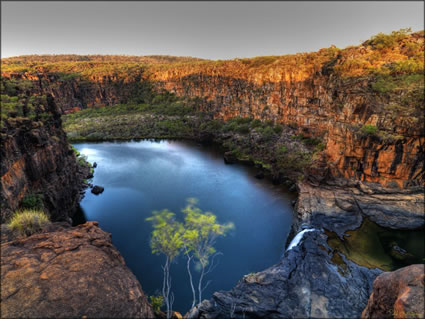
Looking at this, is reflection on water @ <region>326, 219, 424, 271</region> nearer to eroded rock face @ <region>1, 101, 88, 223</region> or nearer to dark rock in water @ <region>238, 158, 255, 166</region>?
eroded rock face @ <region>1, 101, 88, 223</region>

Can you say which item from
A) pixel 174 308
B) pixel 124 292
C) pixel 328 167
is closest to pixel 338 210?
pixel 328 167

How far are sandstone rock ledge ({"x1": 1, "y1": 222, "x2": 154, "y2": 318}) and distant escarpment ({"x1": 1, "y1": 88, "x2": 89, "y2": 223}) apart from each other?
21.8ft

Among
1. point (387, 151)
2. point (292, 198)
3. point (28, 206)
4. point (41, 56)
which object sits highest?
point (41, 56)

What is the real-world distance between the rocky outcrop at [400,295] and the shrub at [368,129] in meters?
24.9

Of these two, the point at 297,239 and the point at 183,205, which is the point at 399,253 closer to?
the point at 297,239

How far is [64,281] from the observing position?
10.9 meters

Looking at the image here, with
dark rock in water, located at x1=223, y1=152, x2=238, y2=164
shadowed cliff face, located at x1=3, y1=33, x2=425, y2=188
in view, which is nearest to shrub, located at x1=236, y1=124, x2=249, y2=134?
shadowed cliff face, located at x1=3, y1=33, x2=425, y2=188

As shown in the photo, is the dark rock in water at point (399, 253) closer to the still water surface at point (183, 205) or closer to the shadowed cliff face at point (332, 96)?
the shadowed cliff face at point (332, 96)

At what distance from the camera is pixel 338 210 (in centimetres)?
2808

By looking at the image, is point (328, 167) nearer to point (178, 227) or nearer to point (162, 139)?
point (178, 227)

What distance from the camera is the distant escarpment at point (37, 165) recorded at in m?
18.9

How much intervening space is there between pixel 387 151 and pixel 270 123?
39.4 meters

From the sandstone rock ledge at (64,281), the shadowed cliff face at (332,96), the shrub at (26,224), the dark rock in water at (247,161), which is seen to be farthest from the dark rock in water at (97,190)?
the dark rock in water at (247,161)

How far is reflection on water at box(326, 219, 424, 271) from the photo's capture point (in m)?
22.0
